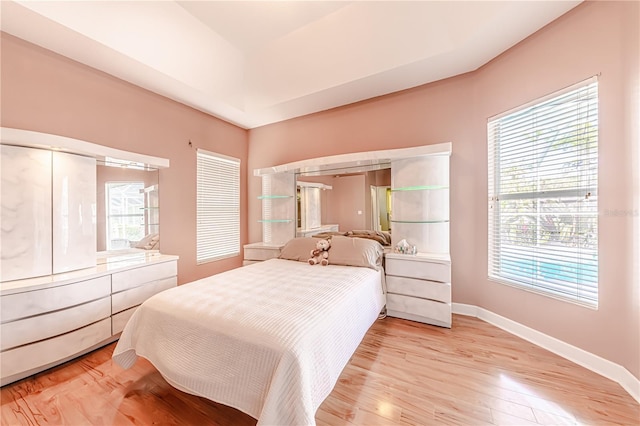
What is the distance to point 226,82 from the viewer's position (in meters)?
3.10

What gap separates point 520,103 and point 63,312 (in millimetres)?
4621

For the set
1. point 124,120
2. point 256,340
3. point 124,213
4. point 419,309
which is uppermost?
point 124,120

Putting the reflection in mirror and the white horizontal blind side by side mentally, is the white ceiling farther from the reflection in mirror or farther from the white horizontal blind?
the reflection in mirror

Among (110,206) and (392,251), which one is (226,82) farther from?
(392,251)

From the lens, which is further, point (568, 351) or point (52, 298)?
point (568, 351)

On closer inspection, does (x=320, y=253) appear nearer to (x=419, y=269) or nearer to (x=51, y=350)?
(x=419, y=269)

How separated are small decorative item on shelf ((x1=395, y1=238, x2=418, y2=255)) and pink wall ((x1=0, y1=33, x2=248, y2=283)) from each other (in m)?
2.88

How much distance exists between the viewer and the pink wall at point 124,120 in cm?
203

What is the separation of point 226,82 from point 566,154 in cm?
383

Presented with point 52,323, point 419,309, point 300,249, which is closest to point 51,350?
point 52,323

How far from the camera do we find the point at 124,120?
106 inches

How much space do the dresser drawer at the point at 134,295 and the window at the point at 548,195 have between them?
3820 mm

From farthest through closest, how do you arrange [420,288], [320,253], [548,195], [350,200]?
[350,200]
[320,253]
[420,288]
[548,195]

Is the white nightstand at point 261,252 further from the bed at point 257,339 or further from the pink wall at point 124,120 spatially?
the bed at point 257,339
